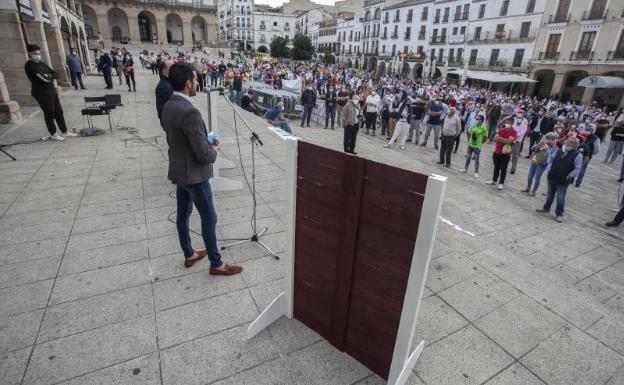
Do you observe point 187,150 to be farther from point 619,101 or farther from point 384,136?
→ point 619,101

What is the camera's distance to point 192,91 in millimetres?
3064

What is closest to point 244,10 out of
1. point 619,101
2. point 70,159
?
point 619,101

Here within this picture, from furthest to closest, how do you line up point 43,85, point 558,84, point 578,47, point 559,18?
point 558,84, point 559,18, point 578,47, point 43,85

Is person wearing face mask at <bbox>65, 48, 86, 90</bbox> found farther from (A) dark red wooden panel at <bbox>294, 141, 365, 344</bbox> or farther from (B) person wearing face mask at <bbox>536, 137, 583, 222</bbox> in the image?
(B) person wearing face mask at <bbox>536, 137, 583, 222</bbox>

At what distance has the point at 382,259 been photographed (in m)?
2.18

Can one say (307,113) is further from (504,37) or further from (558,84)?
(504,37)

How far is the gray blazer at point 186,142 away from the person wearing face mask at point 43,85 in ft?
21.7

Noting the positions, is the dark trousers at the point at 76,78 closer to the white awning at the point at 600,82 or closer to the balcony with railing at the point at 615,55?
the white awning at the point at 600,82

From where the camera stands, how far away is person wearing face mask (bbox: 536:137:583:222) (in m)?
6.54

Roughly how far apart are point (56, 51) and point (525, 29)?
41.0m

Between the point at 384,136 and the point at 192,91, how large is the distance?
12326 mm

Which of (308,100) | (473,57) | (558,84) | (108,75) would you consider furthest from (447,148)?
(473,57)

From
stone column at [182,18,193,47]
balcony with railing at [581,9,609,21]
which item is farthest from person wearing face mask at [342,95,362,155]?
stone column at [182,18,193,47]

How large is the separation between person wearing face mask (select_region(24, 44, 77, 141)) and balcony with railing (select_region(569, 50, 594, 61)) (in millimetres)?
38572
